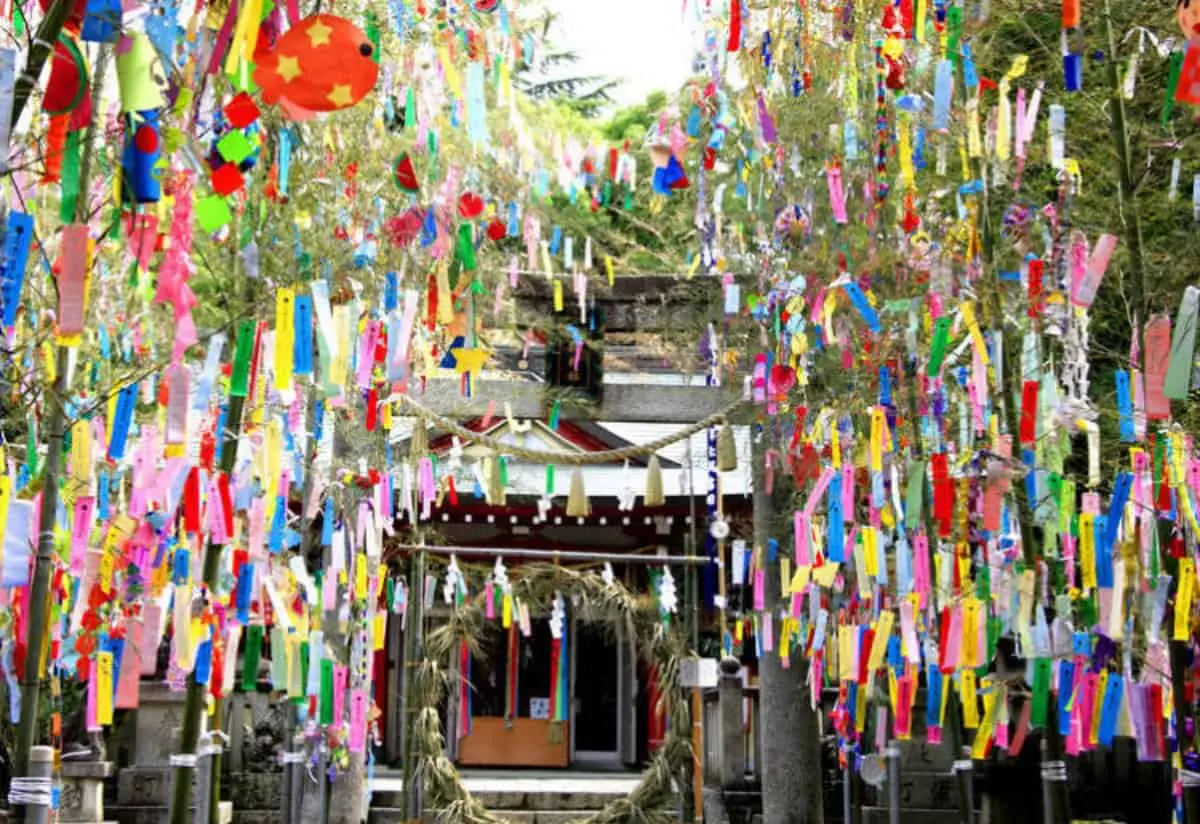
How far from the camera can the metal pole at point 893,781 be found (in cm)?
880

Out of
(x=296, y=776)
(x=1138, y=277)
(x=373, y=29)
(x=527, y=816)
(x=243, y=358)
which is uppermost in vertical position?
(x=373, y=29)

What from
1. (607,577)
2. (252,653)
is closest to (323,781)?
(252,653)

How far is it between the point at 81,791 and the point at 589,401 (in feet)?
14.1

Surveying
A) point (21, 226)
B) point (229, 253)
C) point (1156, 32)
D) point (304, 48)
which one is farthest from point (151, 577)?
point (1156, 32)

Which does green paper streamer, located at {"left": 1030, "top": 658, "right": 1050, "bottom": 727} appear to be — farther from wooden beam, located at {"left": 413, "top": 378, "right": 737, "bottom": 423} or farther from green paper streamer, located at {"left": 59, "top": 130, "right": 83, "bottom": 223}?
green paper streamer, located at {"left": 59, "top": 130, "right": 83, "bottom": 223}

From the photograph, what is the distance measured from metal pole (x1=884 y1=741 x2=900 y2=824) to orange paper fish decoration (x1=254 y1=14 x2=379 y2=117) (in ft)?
21.6

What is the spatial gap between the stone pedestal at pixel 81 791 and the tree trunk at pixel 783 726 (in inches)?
175

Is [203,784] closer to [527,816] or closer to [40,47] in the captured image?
[527,816]

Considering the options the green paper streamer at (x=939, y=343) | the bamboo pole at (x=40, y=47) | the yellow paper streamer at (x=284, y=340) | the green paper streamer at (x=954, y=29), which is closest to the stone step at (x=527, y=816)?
the green paper streamer at (x=939, y=343)

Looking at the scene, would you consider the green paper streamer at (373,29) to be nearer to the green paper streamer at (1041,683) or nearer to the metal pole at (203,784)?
the metal pole at (203,784)

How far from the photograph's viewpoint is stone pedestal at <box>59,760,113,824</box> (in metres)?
8.77

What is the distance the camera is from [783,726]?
9641 mm

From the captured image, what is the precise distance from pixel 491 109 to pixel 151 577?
4.97 metres

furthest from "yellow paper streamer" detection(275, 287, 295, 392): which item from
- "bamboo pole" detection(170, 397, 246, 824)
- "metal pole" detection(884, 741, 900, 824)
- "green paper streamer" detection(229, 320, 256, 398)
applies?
"metal pole" detection(884, 741, 900, 824)
